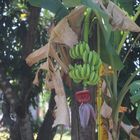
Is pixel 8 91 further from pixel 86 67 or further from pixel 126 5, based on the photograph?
pixel 86 67

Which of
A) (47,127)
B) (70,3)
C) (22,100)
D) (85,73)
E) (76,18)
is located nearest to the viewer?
(85,73)

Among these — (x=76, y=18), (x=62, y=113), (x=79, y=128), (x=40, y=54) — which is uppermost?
(x=76, y=18)

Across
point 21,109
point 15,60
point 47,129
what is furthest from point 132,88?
point 15,60

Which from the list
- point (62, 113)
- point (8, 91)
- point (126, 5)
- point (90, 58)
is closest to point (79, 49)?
point (90, 58)

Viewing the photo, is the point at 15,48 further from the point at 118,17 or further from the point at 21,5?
the point at 118,17

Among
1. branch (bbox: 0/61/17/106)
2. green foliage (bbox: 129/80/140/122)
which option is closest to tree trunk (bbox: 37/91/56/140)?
branch (bbox: 0/61/17/106)

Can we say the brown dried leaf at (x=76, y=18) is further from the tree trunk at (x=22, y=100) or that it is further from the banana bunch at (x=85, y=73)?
the tree trunk at (x=22, y=100)

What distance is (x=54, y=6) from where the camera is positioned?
3025 millimetres

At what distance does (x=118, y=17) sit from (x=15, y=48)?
3124 millimetres

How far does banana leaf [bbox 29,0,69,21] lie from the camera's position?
301cm

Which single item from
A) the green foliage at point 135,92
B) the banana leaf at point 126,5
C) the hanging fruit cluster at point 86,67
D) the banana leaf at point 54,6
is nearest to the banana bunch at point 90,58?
the hanging fruit cluster at point 86,67

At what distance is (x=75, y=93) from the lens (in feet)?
9.87

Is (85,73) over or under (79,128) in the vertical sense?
over

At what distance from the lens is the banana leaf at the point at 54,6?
9.88 ft
